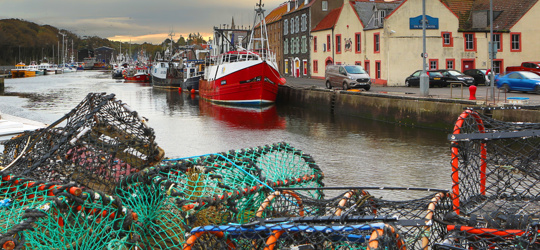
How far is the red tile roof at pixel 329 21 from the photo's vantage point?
4295 cm

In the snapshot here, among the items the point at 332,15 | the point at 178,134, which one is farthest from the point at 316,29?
the point at 178,134

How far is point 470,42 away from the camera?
3322cm

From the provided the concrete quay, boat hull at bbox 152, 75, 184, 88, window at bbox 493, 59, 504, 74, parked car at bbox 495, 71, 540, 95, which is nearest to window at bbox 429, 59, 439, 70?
window at bbox 493, 59, 504, 74

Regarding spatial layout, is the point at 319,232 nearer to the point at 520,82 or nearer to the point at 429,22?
the point at 520,82

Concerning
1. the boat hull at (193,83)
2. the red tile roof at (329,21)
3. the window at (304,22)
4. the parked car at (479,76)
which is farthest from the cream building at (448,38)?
the boat hull at (193,83)

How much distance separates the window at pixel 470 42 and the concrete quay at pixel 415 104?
589 centimetres

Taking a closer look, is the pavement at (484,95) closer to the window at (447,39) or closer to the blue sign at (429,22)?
the blue sign at (429,22)

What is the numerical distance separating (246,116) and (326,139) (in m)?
9.33

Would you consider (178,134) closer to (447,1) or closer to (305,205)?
(305,205)

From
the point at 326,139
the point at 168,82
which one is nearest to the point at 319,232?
the point at 326,139

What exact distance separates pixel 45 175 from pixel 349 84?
23.6 m

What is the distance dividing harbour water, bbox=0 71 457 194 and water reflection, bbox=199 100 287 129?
0.13 ft

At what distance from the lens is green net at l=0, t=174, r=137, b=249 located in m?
3.38

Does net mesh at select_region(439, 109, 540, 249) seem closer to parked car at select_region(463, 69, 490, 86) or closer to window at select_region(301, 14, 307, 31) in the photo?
parked car at select_region(463, 69, 490, 86)
